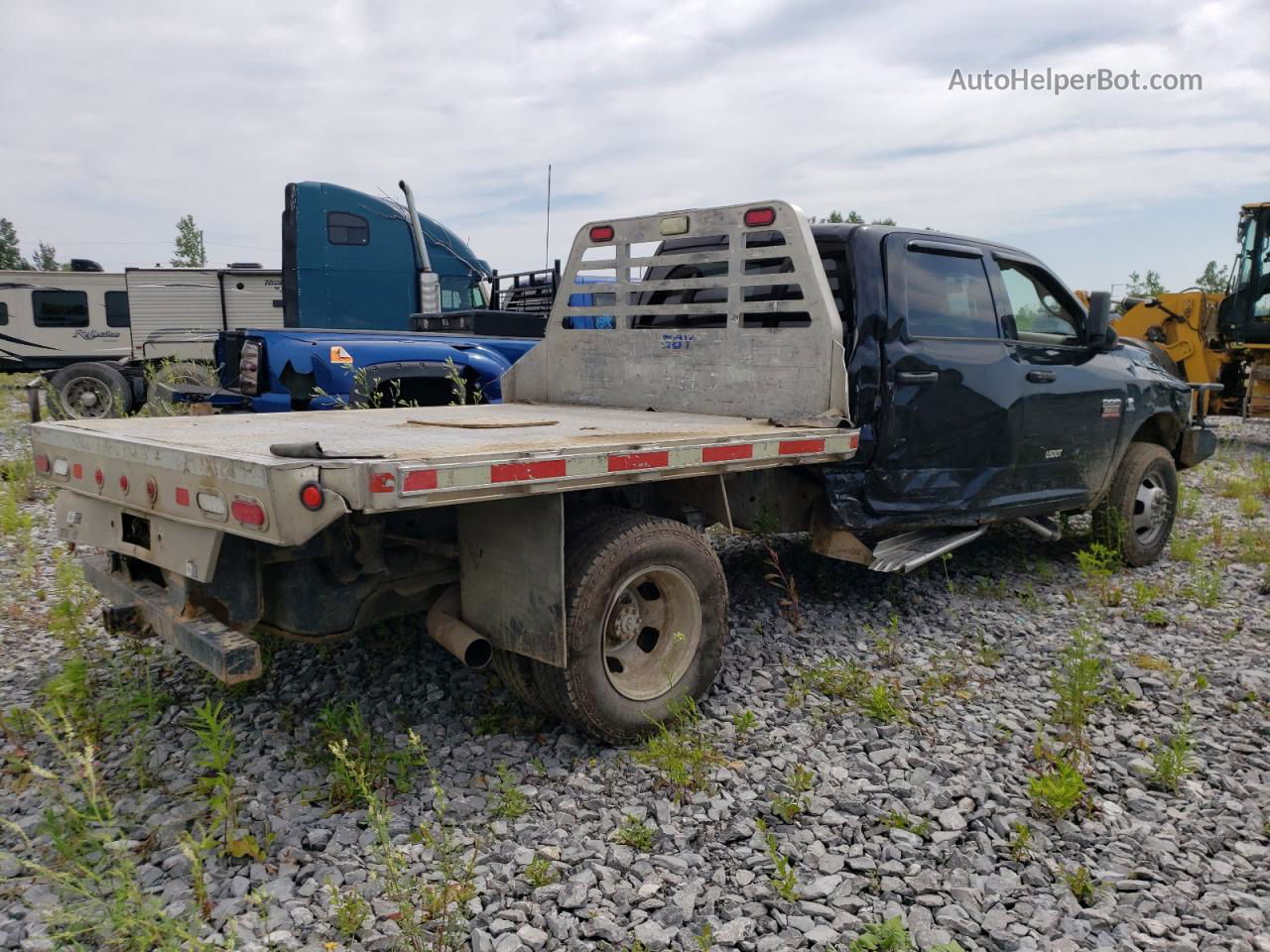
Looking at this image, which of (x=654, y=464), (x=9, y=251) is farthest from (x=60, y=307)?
(x=9, y=251)

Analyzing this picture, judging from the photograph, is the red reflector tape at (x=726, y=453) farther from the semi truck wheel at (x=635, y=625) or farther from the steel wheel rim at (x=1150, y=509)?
the steel wheel rim at (x=1150, y=509)

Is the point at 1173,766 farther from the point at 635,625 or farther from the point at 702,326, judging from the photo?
the point at 702,326

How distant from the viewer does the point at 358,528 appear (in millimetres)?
3201

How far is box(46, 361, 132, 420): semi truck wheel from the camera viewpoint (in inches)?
496

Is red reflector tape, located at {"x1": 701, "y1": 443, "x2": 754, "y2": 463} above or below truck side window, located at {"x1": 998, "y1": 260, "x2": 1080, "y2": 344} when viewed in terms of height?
below

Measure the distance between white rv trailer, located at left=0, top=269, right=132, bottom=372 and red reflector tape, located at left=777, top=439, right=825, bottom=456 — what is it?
18.7 metres

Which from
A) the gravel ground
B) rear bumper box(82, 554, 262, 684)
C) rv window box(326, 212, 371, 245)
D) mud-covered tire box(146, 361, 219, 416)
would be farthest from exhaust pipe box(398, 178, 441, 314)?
rear bumper box(82, 554, 262, 684)

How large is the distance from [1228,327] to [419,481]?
46.8 feet

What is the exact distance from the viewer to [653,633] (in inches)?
156

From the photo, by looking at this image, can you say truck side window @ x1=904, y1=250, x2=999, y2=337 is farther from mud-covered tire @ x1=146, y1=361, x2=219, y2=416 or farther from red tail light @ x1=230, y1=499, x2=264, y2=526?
mud-covered tire @ x1=146, y1=361, x2=219, y2=416

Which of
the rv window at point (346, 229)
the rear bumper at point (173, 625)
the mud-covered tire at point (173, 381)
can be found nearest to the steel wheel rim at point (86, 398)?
the mud-covered tire at point (173, 381)

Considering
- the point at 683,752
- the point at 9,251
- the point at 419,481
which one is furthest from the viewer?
the point at 9,251

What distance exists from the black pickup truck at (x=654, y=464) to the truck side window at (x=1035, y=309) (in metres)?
0.02

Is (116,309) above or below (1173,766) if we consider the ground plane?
above
